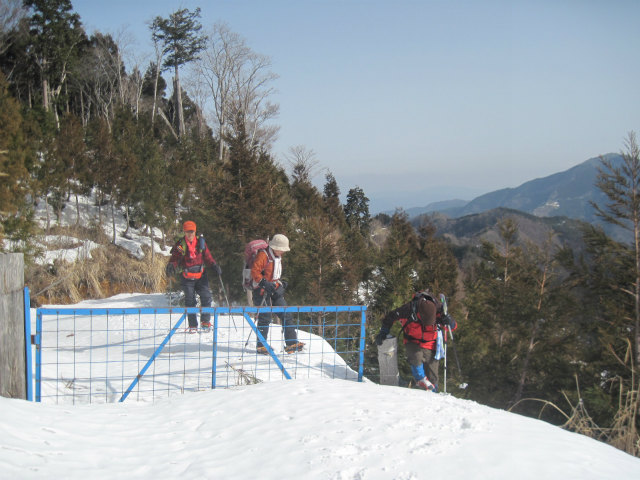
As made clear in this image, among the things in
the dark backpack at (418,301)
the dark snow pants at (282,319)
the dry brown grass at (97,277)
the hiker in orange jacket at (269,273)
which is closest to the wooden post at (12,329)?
the dark snow pants at (282,319)

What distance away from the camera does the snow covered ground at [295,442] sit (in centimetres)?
315

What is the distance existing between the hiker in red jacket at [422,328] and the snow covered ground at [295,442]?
1.68 m

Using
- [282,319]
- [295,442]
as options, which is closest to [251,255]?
[282,319]

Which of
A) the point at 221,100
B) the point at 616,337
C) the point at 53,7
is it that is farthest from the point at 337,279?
the point at 221,100

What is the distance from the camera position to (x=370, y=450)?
11.3 feet

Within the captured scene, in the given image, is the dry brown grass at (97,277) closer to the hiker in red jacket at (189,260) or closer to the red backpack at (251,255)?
the hiker in red jacket at (189,260)

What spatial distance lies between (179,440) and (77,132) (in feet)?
55.3

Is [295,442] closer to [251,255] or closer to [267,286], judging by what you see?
[267,286]

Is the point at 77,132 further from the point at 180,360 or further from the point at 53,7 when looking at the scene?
the point at 180,360

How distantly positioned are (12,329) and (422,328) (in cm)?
472

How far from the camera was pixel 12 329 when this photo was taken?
4387 mm

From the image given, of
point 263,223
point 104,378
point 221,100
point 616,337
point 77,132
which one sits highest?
point 221,100

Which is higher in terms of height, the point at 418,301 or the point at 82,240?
the point at 82,240

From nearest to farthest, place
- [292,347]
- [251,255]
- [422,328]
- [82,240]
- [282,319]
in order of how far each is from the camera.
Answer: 1. [422,328]
2. [292,347]
3. [282,319]
4. [251,255]
5. [82,240]
